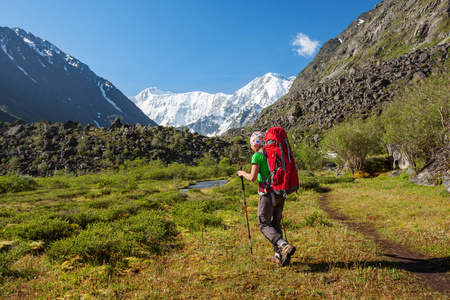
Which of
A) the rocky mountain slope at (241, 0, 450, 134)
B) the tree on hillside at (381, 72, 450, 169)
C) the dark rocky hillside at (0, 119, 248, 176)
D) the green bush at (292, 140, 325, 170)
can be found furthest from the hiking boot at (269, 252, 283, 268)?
the rocky mountain slope at (241, 0, 450, 134)

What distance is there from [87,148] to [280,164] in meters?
92.0

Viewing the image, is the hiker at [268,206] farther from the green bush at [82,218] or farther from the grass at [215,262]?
the green bush at [82,218]

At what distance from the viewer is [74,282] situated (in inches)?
237

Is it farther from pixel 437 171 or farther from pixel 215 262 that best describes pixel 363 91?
pixel 215 262

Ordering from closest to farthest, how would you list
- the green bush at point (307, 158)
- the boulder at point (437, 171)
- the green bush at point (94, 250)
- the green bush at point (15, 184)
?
the green bush at point (94, 250)
the boulder at point (437, 171)
the green bush at point (15, 184)
the green bush at point (307, 158)

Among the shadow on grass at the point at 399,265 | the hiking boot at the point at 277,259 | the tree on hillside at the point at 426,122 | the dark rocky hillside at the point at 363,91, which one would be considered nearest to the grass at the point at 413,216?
the shadow on grass at the point at 399,265

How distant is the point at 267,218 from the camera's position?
6.68 metres

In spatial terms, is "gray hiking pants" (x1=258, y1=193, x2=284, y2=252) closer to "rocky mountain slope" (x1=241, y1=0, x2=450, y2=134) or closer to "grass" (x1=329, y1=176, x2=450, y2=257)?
"grass" (x1=329, y1=176, x2=450, y2=257)

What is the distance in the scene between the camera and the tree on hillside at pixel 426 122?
81.6 ft

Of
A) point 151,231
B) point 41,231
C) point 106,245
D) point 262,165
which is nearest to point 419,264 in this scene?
point 262,165

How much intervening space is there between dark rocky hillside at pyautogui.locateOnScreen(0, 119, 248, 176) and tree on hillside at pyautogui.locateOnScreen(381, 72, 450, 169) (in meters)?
70.0

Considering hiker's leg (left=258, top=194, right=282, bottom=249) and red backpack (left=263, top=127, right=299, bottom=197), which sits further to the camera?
hiker's leg (left=258, top=194, right=282, bottom=249)

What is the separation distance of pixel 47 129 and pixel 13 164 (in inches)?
894

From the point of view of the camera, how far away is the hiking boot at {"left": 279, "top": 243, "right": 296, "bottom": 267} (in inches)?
240
